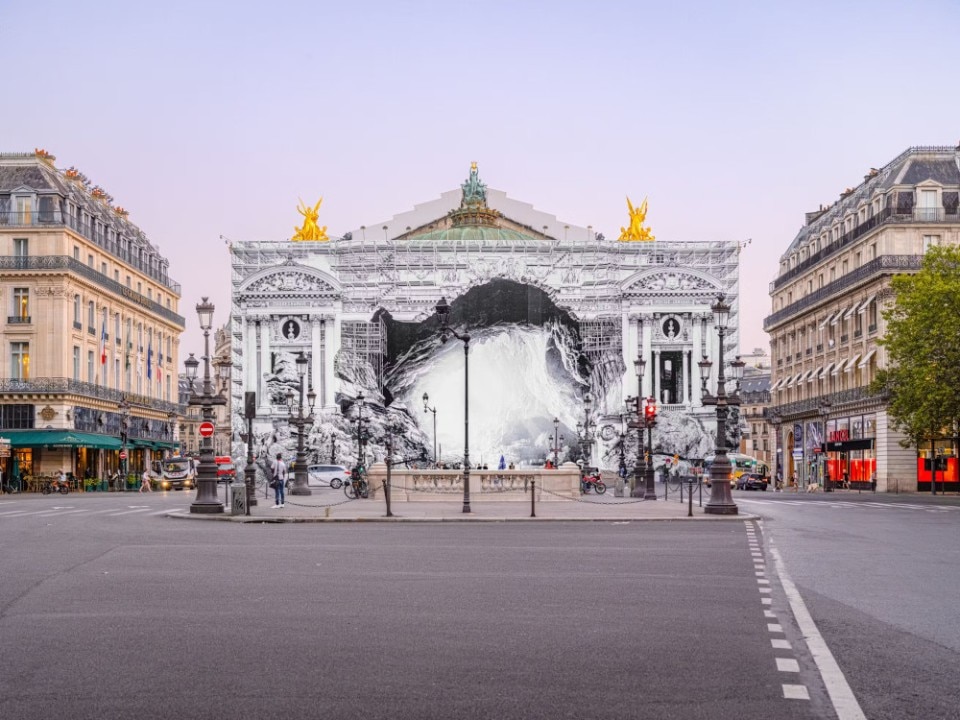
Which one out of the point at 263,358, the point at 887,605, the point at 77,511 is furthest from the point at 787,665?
the point at 263,358

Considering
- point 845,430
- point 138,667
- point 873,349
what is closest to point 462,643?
point 138,667

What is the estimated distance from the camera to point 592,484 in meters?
60.8

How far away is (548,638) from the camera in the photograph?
10297 mm

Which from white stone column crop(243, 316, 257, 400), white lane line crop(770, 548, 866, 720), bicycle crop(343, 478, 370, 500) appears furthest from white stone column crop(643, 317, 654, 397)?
white lane line crop(770, 548, 866, 720)

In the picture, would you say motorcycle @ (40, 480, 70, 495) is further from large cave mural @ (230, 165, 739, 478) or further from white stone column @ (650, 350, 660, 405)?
white stone column @ (650, 350, 660, 405)

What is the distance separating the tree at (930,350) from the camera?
49.3 m

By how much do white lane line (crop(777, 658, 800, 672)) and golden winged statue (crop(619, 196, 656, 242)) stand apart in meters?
81.3

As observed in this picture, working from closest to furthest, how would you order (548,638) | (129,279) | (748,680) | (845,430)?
(748,680)
(548,638)
(845,430)
(129,279)

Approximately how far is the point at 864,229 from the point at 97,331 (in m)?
44.2

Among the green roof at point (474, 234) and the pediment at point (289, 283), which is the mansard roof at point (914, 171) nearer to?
the green roof at point (474, 234)

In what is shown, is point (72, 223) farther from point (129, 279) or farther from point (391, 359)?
point (391, 359)

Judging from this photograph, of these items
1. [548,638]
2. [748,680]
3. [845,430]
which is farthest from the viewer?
[845,430]

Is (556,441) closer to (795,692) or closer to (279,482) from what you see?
(279,482)

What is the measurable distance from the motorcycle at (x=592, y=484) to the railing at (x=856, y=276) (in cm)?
1950
